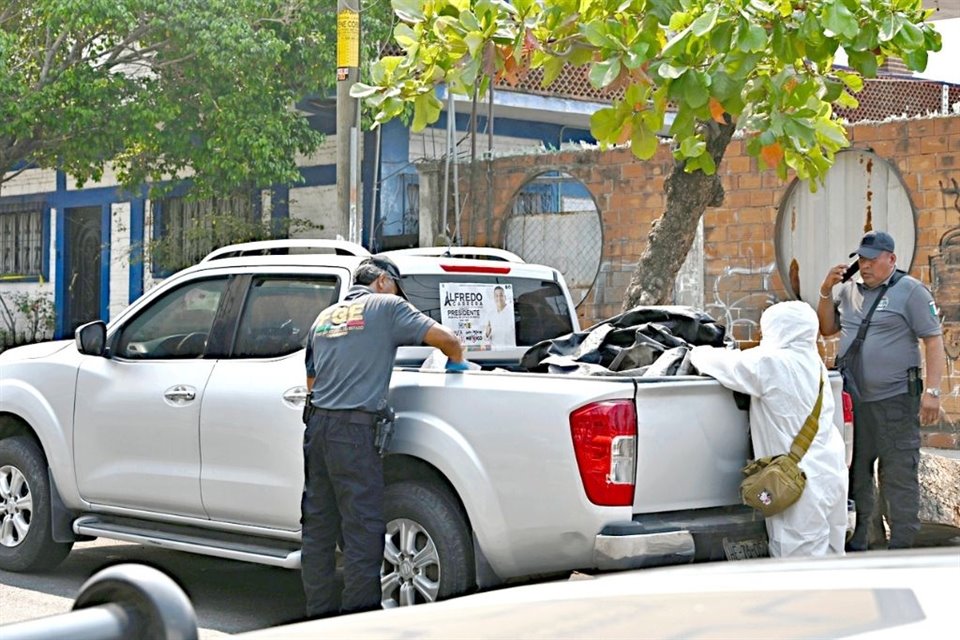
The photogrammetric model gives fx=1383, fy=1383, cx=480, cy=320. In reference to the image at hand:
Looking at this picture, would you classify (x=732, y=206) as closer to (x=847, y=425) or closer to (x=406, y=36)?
(x=406, y=36)

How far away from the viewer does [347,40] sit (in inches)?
491

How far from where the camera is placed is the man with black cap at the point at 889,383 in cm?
774

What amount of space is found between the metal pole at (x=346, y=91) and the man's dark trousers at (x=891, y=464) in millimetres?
5938

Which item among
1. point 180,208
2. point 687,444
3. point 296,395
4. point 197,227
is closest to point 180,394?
point 296,395

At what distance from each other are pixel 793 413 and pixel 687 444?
58 cm

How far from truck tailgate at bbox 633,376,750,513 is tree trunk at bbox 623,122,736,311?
353cm

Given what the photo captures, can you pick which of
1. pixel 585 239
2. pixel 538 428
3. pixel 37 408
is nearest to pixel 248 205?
pixel 585 239

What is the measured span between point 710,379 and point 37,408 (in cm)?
404

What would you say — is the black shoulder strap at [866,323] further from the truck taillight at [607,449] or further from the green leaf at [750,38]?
the truck taillight at [607,449]

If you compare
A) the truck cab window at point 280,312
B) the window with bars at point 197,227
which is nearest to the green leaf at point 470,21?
the truck cab window at point 280,312

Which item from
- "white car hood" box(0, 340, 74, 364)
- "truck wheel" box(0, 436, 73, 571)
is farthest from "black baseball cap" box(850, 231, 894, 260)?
"truck wheel" box(0, 436, 73, 571)

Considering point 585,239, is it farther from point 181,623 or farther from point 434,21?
point 181,623

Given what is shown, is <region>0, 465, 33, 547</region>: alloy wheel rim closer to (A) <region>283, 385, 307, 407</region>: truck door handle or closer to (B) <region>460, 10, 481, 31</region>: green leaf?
(A) <region>283, 385, 307, 407</region>: truck door handle

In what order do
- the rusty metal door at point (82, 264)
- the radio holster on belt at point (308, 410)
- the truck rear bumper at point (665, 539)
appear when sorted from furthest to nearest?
the rusty metal door at point (82, 264)
the radio holster on belt at point (308, 410)
the truck rear bumper at point (665, 539)
